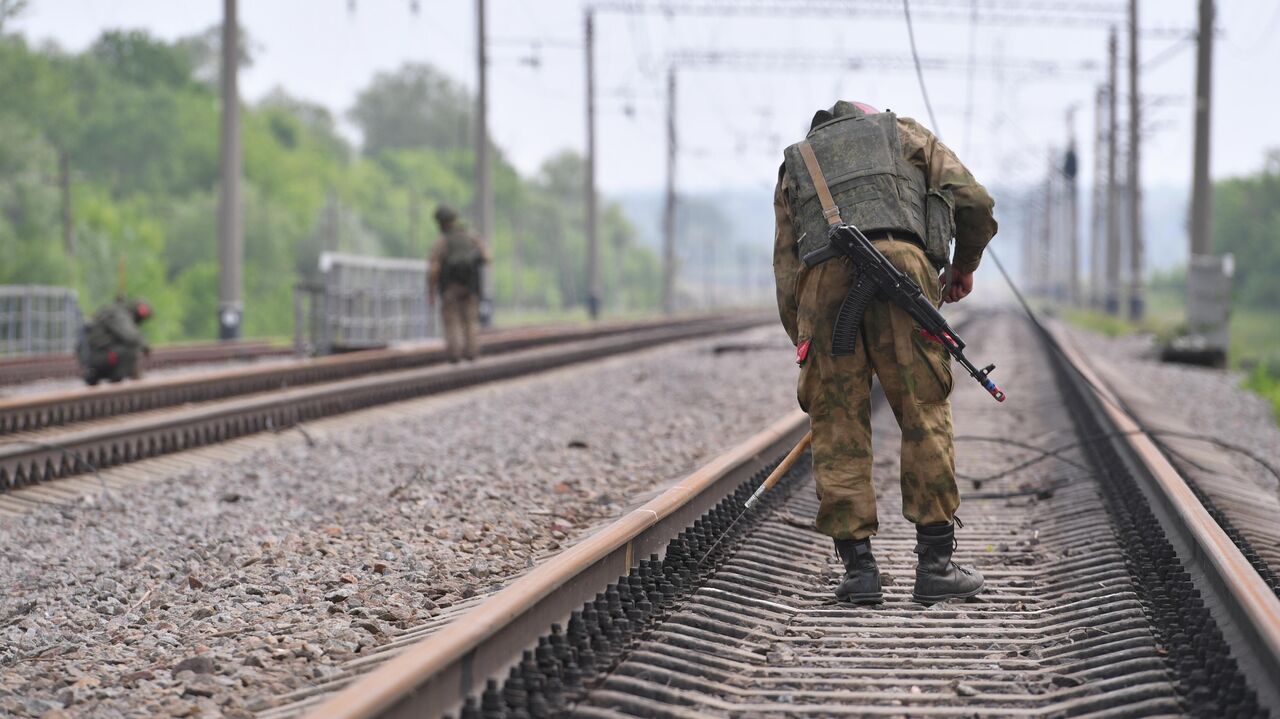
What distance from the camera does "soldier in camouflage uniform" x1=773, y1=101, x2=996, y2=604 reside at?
4738 millimetres

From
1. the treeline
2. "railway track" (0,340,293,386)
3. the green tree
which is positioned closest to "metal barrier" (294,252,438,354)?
"railway track" (0,340,293,386)

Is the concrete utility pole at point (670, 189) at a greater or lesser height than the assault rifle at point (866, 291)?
greater

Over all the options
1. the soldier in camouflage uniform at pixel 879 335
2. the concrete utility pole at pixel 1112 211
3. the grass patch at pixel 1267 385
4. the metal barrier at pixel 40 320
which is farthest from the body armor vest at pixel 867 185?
the concrete utility pole at pixel 1112 211

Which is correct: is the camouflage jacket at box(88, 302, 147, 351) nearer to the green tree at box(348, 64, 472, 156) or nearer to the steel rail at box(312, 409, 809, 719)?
the steel rail at box(312, 409, 809, 719)

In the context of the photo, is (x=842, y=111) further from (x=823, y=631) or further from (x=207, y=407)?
(x=207, y=407)

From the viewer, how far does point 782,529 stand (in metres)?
6.07

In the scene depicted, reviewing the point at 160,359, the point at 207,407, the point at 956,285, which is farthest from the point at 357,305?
the point at 956,285

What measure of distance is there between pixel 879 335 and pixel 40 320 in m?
18.3

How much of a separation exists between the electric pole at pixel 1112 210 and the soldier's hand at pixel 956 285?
4043cm

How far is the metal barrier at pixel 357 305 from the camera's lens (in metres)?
18.1

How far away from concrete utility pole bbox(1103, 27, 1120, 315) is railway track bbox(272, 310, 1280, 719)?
39295mm

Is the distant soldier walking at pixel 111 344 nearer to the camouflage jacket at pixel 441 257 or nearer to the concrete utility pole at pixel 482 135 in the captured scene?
the camouflage jacket at pixel 441 257

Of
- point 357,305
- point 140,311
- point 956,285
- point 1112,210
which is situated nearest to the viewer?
point 956,285

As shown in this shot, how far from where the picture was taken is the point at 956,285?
512cm
